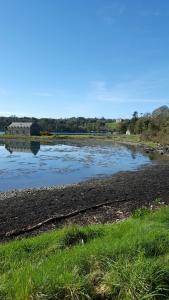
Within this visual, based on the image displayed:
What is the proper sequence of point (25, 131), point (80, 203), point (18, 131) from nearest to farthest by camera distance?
point (80, 203) < point (25, 131) < point (18, 131)

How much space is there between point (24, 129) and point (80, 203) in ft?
486

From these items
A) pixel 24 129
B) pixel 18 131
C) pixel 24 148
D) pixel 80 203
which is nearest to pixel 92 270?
pixel 80 203

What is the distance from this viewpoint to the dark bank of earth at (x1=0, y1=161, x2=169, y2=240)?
1767 centimetres

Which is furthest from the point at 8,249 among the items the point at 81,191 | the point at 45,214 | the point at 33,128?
the point at 33,128

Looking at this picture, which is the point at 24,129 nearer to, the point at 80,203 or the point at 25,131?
the point at 25,131

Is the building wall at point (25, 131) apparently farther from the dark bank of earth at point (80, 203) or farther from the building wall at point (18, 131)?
the dark bank of earth at point (80, 203)

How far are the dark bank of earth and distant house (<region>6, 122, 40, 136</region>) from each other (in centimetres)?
13785

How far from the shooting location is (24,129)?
552 feet

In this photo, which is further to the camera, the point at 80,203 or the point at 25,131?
the point at 25,131

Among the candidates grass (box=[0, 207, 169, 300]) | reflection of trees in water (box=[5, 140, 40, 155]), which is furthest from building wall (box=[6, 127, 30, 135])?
grass (box=[0, 207, 169, 300])

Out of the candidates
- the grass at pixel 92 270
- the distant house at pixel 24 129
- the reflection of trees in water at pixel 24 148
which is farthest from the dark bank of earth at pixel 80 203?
the distant house at pixel 24 129

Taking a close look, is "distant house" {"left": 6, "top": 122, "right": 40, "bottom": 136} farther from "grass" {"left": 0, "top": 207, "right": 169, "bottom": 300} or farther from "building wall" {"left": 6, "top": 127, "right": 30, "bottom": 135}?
"grass" {"left": 0, "top": 207, "right": 169, "bottom": 300}

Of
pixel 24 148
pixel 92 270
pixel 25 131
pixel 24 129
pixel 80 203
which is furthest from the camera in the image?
pixel 24 129

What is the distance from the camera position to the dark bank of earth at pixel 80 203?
17.7m
